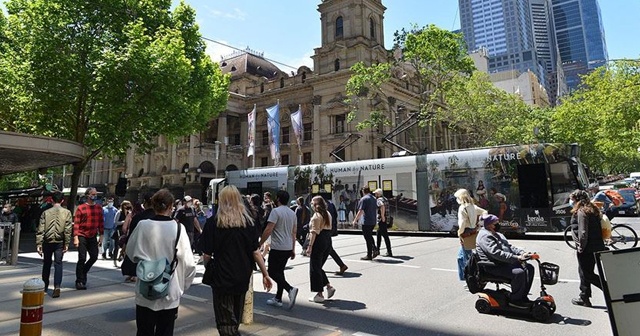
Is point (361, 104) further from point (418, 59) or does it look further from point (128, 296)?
point (128, 296)

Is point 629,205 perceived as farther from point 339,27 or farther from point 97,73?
point 339,27

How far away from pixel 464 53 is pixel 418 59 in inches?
138

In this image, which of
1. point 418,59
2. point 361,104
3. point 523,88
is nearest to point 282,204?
point 418,59

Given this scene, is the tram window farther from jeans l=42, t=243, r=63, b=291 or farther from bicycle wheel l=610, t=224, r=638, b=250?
jeans l=42, t=243, r=63, b=291

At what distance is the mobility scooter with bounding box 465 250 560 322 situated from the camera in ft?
17.5

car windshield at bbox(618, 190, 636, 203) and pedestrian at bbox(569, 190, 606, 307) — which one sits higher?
car windshield at bbox(618, 190, 636, 203)

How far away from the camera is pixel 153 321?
3484 mm

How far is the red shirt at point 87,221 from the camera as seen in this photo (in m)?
7.90

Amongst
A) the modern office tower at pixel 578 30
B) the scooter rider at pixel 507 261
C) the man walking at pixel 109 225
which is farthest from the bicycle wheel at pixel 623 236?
the modern office tower at pixel 578 30

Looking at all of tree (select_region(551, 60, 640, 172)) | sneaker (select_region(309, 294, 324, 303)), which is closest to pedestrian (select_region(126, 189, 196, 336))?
sneaker (select_region(309, 294, 324, 303))

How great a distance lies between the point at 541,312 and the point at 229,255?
14.0ft

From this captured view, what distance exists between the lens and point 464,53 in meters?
30.1

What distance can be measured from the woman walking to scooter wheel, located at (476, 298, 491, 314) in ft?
7.42

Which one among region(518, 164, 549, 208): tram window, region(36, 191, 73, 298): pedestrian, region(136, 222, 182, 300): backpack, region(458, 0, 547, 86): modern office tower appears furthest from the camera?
region(458, 0, 547, 86): modern office tower
